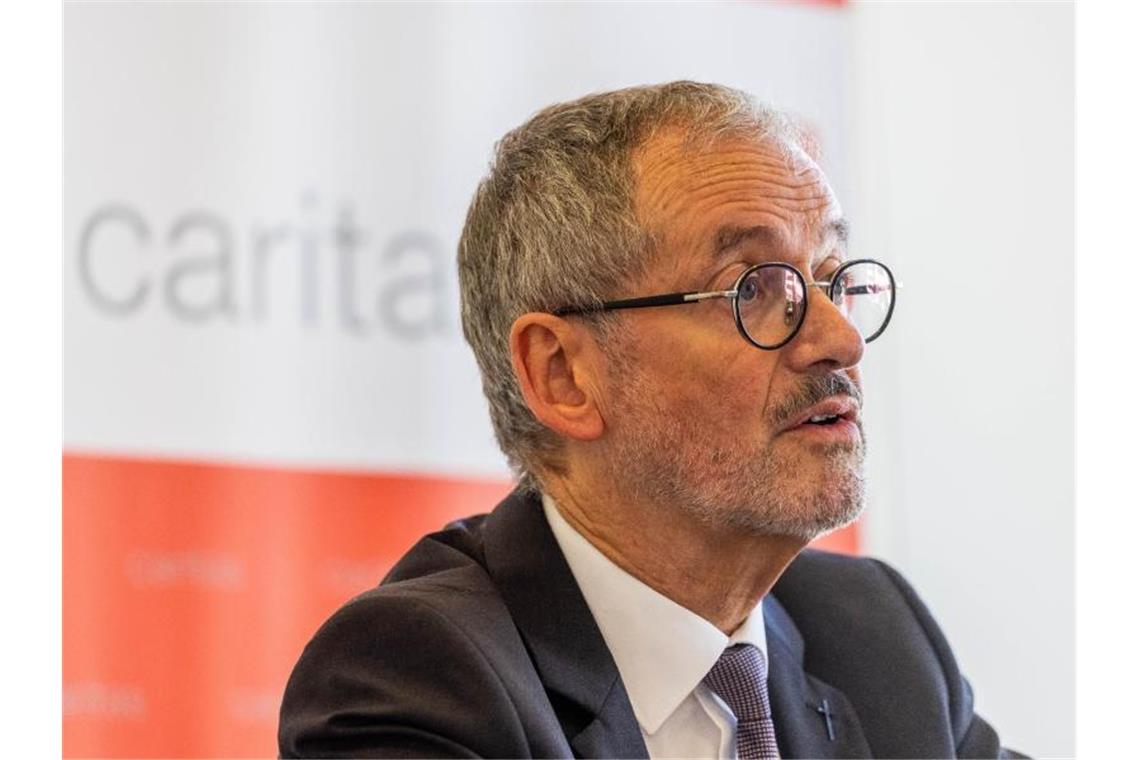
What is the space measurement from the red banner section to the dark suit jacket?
79 cm

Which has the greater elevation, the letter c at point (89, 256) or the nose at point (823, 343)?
the letter c at point (89, 256)

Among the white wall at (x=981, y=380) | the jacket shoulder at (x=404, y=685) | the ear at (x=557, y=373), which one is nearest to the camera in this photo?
the jacket shoulder at (x=404, y=685)

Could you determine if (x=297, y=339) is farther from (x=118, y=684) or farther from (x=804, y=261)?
(x=804, y=261)

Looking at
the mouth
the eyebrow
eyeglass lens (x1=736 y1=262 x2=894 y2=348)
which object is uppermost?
the eyebrow

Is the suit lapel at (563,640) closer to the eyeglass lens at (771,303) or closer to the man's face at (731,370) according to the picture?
the man's face at (731,370)

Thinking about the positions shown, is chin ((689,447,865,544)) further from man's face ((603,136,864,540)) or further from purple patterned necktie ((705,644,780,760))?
purple patterned necktie ((705,644,780,760))

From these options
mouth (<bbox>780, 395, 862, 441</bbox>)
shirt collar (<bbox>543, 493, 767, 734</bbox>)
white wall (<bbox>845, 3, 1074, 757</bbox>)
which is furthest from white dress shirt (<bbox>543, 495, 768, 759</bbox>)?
white wall (<bbox>845, 3, 1074, 757</bbox>)

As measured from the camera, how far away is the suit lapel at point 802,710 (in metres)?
2.13

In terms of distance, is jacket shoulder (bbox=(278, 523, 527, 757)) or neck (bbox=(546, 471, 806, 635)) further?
neck (bbox=(546, 471, 806, 635))

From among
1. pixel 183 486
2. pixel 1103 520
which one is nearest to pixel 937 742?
pixel 183 486

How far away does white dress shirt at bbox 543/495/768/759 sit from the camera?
2.03 meters

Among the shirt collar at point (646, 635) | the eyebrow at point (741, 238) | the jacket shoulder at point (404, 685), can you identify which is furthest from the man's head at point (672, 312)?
the jacket shoulder at point (404, 685)

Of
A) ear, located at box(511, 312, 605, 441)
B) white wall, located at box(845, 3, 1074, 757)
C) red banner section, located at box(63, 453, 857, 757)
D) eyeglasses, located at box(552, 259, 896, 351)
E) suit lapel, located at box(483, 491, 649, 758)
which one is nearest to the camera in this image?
suit lapel, located at box(483, 491, 649, 758)

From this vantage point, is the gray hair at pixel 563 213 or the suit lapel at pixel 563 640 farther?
the gray hair at pixel 563 213
